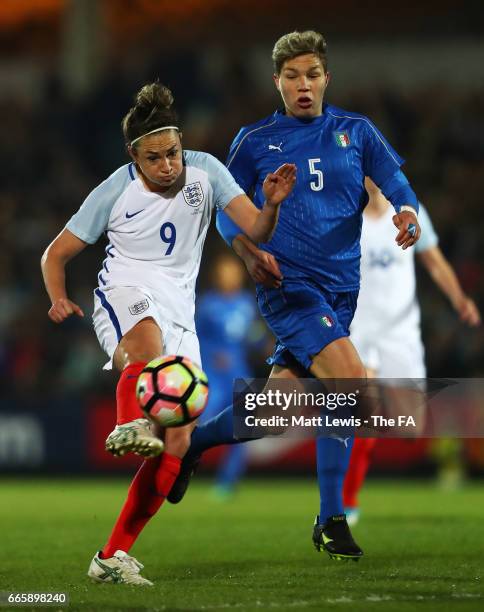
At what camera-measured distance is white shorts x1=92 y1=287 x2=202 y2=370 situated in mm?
5746

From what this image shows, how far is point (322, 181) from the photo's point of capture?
632cm

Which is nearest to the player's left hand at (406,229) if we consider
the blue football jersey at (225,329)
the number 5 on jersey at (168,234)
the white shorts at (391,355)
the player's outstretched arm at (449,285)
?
the number 5 on jersey at (168,234)

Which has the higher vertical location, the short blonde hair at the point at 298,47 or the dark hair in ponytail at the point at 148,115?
the short blonde hair at the point at 298,47

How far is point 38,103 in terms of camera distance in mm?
19141

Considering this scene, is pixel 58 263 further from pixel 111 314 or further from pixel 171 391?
pixel 171 391

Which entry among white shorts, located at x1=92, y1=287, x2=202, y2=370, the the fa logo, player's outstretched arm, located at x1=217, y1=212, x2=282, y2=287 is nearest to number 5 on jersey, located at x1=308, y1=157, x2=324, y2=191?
player's outstretched arm, located at x1=217, y1=212, x2=282, y2=287

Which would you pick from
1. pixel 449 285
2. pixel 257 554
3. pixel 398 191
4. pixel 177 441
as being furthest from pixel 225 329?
pixel 177 441

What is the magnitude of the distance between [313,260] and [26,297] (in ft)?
34.2

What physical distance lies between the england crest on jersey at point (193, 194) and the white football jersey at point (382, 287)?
2806 mm

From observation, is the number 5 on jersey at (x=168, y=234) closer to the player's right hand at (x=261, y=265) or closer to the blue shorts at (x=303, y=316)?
the player's right hand at (x=261, y=265)

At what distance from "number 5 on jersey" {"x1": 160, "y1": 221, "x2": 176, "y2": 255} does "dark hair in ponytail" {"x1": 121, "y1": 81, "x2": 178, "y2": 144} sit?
0.42 m

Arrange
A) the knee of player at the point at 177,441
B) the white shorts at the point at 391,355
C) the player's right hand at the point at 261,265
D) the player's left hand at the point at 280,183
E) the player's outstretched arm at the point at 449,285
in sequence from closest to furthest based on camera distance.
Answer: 1. the player's left hand at the point at 280,183
2. the knee of player at the point at 177,441
3. the player's right hand at the point at 261,265
4. the player's outstretched arm at the point at 449,285
5. the white shorts at the point at 391,355

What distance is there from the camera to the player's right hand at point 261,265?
19.8 ft

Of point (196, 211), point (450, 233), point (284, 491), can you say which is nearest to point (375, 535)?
point (196, 211)
